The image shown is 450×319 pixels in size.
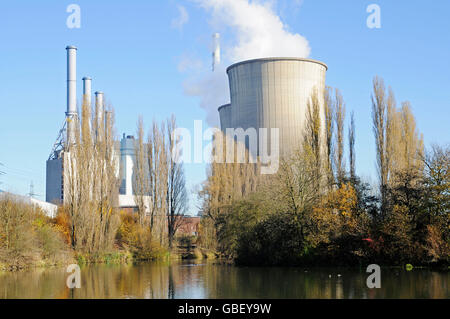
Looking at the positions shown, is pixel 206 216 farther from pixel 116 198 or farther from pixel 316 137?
pixel 316 137

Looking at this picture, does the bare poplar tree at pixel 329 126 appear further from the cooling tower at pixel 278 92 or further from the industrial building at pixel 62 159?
the industrial building at pixel 62 159

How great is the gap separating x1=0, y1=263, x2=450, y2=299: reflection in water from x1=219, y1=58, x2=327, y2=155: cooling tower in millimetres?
16823

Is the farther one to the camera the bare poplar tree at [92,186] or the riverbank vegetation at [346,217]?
the bare poplar tree at [92,186]

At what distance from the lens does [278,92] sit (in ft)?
108

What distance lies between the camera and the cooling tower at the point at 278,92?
107ft

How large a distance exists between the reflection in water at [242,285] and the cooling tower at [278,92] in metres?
16.8

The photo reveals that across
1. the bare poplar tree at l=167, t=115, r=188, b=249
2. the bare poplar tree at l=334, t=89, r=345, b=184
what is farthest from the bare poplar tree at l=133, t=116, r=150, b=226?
the bare poplar tree at l=334, t=89, r=345, b=184

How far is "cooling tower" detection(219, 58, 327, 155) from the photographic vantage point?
1282 inches

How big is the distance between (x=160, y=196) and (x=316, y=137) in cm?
873

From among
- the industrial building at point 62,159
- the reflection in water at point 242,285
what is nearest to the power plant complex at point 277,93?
the industrial building at point 62,159

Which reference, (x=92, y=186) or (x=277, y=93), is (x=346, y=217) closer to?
(x=92, y=186)

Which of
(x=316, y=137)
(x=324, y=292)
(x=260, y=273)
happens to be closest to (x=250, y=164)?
(x=316, y=137)

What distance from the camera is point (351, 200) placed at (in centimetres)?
1886

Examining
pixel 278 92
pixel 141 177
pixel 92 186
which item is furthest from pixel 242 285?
pixel 278 92
